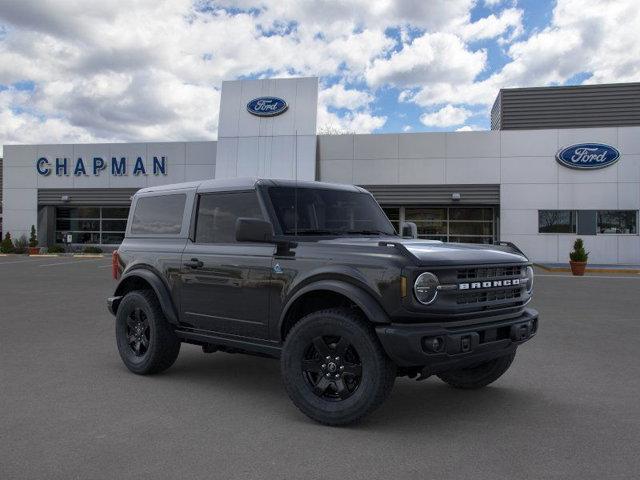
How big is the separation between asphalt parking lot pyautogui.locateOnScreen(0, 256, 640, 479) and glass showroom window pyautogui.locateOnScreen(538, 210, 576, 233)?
2030 centimetres

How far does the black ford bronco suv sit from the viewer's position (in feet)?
13.9

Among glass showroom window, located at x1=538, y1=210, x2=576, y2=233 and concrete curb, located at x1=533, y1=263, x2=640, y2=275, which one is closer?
concrete curb, located at x1=533, y1=263, x2=640, y2=275

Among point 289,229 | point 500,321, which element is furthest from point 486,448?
point 289,229

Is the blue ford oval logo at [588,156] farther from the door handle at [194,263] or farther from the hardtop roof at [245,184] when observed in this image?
the door handle at [194,263]

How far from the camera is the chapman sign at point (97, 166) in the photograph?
103 feet

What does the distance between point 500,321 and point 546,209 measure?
24.0 meters

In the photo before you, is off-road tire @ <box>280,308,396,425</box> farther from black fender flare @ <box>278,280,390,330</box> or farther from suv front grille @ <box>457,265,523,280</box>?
suv front grille @ <box>457,265,523,280</box>

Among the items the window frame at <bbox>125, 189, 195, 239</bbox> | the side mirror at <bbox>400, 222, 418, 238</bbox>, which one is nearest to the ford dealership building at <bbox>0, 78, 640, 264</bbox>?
the window frame at <bbox>125, 189, 195, 239</bbox>

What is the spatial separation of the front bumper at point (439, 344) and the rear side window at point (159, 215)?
109 inches

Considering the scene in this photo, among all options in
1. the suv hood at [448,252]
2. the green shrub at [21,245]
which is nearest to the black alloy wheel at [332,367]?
the suv hood at [448,252]

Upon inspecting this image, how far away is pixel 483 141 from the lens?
89.5 ft

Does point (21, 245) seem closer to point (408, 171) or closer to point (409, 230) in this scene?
point (408, 171)

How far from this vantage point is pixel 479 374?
551 centimetres

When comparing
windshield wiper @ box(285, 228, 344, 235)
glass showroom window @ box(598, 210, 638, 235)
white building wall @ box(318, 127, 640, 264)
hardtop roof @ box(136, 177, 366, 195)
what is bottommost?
windshield wiper @ box(285, 228, 344, 235)
